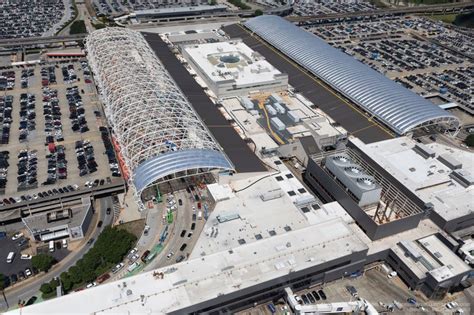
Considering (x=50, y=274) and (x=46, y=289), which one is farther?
(x=50, y=274)

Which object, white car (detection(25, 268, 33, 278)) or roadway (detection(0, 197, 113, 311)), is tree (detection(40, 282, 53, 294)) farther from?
white car (detection(25, 268, 33, 278))

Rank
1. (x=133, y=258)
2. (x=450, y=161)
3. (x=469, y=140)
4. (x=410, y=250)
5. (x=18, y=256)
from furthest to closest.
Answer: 1. (x=469, y=140)
2. (x=450, y=161)
3. (x=18, y=256)
4. (x=133, y=258)
5. (x=410, y=250)

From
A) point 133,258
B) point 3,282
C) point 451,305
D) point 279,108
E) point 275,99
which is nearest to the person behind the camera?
point 3,282

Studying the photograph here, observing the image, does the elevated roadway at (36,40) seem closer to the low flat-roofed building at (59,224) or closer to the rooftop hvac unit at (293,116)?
the low flat-roofed building at (59,224)

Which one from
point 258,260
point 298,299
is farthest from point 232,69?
point 298,299

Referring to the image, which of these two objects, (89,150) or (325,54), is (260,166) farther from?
(325,54)

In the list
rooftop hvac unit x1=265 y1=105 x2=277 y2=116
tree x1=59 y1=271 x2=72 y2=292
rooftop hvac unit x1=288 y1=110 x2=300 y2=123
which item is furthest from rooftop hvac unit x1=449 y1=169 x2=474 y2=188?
tree x1=59 y1=271 x2=72 y2=292

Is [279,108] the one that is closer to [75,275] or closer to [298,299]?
[298,299]
